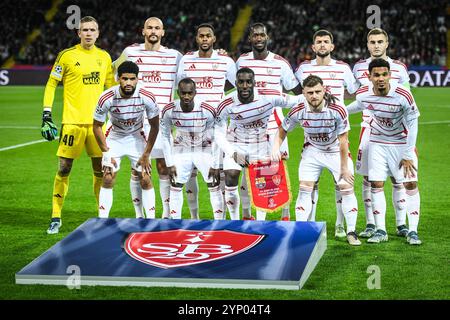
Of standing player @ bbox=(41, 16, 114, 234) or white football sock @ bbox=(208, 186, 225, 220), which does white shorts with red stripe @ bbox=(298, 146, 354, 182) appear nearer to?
white football sock @ bbox=(208, 186, 225, 220)

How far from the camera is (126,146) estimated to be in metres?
9.20

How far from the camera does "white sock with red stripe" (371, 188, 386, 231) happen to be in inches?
352

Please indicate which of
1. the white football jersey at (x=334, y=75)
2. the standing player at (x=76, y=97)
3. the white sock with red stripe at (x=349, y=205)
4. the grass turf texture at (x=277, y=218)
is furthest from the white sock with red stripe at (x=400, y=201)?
the standing player at (x=76, y=97)

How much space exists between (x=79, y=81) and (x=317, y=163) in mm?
2730

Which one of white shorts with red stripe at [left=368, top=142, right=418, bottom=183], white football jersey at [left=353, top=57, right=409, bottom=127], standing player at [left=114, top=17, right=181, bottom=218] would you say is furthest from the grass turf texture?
white football jersey at [left=353, top=57, right=409, bottom=127]

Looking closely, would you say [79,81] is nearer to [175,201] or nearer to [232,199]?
[175,201]

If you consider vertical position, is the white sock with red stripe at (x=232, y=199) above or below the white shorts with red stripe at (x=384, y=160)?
below

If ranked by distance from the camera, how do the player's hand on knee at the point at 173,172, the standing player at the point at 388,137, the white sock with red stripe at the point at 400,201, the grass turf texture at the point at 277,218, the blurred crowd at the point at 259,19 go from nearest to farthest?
the grass turf texture at the point at 277,218 → the standing player at the point at 388,137 → the white sock with red stripe at the point at 400,201 → the player's hand on knee at the point at 173,172 → the blurred crowd at the point at 259,19

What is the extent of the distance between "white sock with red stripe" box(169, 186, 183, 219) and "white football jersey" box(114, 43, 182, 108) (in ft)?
3.39

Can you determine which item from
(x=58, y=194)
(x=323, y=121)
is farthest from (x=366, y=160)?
(x=58, y=194)

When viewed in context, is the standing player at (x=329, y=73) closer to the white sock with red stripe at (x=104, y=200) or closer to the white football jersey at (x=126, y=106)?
the white football jersey at (x=126, y=106)

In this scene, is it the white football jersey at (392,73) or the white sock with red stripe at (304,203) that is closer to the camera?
the white sock with red stripe at (304,203)

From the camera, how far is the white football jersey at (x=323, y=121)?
869 cm

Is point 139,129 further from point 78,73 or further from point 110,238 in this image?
point 110,238
